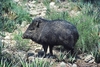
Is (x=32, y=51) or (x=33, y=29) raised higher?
(x=33, y=29)

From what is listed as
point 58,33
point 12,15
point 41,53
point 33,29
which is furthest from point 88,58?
point 12,15

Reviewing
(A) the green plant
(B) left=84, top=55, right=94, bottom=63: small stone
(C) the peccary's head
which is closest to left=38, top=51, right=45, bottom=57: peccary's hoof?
(C) the peccary's head

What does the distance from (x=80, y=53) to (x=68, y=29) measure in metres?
0.78

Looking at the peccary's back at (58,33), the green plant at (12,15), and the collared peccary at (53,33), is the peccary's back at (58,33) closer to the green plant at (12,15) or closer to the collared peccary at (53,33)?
the collared peccary at (53,33)

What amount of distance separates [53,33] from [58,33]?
11cm

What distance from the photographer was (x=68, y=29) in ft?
18.8

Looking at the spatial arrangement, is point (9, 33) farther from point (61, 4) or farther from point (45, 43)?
point (61, 4)

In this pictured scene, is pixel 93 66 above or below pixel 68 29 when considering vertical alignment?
below

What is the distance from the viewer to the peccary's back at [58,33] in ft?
18.7

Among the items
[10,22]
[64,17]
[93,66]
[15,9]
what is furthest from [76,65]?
[15,9]

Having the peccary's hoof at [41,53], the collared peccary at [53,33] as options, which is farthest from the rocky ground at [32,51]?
the collared peccary at [53,33]

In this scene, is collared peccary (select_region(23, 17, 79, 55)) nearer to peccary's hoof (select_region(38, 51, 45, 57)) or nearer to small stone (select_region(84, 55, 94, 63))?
peccary's hoof (select_region(38, 51, 45, 57))

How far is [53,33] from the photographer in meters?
5.80

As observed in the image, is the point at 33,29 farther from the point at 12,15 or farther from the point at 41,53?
the point at 12,15
